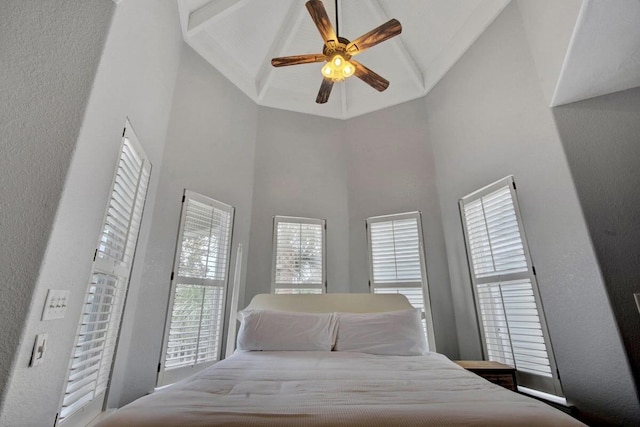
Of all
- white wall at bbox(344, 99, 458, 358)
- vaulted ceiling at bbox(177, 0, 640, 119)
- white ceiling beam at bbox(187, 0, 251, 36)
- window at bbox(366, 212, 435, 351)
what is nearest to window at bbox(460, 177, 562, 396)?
white wall at bbox(344, 99, 458, 358)

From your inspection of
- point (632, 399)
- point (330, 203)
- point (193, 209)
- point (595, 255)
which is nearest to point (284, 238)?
point (330, 203)

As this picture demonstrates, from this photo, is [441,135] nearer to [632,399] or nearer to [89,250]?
[632,399]

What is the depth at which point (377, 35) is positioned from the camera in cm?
254

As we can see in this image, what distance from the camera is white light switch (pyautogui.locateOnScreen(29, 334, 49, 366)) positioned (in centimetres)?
124

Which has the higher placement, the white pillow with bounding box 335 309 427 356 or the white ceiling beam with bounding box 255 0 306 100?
the white ceiling beam with bounding box 255 0 306 100

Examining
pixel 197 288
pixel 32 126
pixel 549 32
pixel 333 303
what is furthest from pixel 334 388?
pixel 549 32

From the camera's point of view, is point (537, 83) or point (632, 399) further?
point (537, 83)

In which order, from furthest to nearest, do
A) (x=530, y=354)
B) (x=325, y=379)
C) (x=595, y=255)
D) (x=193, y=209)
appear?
(x=193, y=209), (x=530, y=354), (x=595, y=255), (x=325, y=379)

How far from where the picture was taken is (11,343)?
114 cm

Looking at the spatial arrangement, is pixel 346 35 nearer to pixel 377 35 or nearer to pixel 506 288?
pixel 377 35

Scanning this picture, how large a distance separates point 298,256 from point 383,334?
1.66 metres

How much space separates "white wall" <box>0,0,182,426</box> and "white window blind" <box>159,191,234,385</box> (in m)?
1.26

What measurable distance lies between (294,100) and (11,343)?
160 inches

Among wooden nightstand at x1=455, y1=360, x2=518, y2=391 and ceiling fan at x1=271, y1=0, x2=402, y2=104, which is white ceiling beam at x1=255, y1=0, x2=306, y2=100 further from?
wooden nightstand at x1=455, y1=360, x2=518, y2=391
